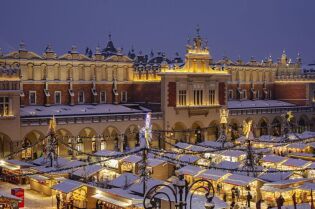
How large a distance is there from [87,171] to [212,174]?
315 inches

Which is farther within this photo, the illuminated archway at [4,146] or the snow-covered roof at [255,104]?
the snow-covered roof at [255,104]

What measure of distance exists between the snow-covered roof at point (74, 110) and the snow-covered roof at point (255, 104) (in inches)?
545

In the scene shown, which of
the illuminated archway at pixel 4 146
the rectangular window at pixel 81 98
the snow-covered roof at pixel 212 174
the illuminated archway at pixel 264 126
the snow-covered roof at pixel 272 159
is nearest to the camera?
the snow-covered roof at pixel 212 174

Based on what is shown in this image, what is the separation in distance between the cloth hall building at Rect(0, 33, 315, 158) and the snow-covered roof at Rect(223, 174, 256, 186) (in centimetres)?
1711

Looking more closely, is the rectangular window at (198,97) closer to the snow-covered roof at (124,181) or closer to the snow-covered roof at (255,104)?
the snow-covered roof at (255,104)

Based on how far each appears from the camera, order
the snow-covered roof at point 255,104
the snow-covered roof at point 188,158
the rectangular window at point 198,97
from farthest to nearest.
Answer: the snow-covered roof at point 255,104 < the rectangular window at point 198,97 < the snow-covered roof at point 188,158

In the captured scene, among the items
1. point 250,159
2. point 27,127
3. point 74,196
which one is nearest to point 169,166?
point 250,159

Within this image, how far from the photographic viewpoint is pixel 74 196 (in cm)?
2969

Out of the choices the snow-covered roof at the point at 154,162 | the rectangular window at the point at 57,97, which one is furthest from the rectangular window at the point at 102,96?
the snow-covered roof at the point at 154,162

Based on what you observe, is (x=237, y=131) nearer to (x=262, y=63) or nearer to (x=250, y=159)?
(x=262, y=63)

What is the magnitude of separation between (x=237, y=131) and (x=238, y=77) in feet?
43.4

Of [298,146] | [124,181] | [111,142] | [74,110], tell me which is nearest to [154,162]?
[124,181]

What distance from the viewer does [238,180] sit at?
31188mm

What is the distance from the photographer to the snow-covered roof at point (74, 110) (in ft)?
158
